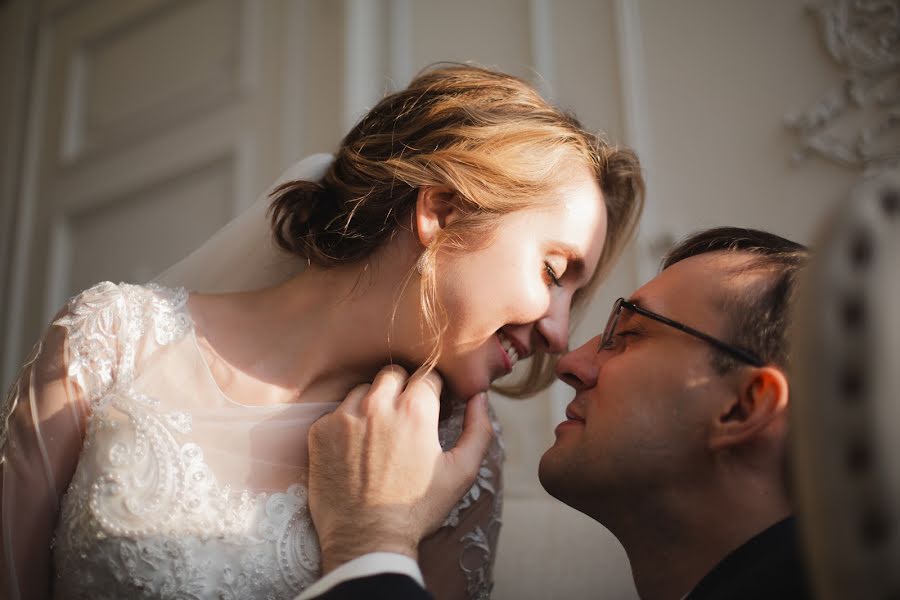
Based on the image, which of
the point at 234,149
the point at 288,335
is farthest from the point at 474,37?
the point at 288,335

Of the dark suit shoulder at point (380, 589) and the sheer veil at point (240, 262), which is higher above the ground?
the sheer veil at point (240, 262)

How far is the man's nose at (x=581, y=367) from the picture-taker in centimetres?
118

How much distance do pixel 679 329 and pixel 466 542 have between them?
592mm

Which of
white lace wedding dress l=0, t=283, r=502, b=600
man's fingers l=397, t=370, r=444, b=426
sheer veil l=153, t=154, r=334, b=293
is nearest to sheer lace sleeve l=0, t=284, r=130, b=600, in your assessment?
white lace wedding dress l=0, t=283, r=502, b=600

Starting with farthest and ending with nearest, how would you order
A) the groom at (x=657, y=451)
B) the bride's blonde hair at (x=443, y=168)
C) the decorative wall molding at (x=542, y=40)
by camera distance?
the decorative wall molding at (x=542, y=40), the bride's blonde hair at (x=443, y=168), the groom at (x=657, y=451)

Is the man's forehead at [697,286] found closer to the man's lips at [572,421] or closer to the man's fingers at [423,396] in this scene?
the man's lips at [572,421]

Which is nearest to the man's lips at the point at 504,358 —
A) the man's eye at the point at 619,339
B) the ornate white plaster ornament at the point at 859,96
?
the man's eye at the point at 619,339

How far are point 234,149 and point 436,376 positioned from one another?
69.9 inches

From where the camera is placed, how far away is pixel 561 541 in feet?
5.14

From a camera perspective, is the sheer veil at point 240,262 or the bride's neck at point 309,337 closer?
the bride's neck at point 309,337

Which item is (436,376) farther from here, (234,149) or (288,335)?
(234,149)

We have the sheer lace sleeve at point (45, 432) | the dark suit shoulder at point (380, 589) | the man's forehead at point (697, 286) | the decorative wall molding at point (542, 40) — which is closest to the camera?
the dark suit shoulder at point (380, 589)

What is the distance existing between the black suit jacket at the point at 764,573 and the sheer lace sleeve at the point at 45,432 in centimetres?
98

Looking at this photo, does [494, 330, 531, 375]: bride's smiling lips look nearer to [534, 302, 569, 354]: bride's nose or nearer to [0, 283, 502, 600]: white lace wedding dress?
[534, 302, 569, 354]: bride's nose
